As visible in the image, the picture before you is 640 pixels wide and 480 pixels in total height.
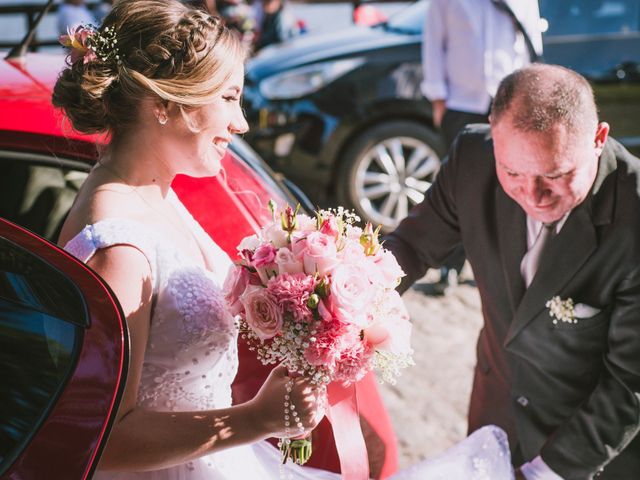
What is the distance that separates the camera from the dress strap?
179cm

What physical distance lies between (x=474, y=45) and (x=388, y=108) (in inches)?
42.4

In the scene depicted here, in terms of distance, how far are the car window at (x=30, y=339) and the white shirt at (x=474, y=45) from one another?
4008 millimetres

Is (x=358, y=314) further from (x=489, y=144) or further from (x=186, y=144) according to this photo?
(x=489, y=144)

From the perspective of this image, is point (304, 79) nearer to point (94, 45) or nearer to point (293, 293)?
point (94, 45)

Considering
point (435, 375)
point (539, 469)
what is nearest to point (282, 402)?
point (539, 469)

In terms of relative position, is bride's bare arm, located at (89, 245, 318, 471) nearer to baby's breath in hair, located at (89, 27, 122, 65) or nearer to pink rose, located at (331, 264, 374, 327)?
pink rose, located at (331, 264, 374, 327)

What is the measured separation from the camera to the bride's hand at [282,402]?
1885mm

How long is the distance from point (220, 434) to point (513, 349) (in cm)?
108

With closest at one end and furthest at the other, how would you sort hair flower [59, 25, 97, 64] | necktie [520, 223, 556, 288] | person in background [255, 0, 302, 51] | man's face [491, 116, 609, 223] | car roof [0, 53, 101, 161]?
1. hair flower [59, 25, 97, 64]
2. man's face [491, 116, 609, 223]
3. car roof [0, 53, 101, 161]
4. necktie [520, 223, 556, 288]
5. person in background [255, 0, 302, 51]

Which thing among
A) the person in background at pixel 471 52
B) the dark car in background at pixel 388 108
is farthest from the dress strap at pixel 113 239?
the dark car in background at pixel 388 108

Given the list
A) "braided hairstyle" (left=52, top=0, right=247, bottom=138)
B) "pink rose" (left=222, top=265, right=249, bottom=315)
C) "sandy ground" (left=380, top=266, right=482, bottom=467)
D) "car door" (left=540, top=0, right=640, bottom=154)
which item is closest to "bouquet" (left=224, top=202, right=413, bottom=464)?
"pink rose" (left=222, top=265, right=249, bottom=315)

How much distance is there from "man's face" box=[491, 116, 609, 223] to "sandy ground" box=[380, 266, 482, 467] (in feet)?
5.50

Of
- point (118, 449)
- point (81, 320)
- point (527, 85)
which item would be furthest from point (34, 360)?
point (527, 85)

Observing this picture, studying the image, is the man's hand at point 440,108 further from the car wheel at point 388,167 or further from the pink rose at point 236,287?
the pink rose at point 236,287
